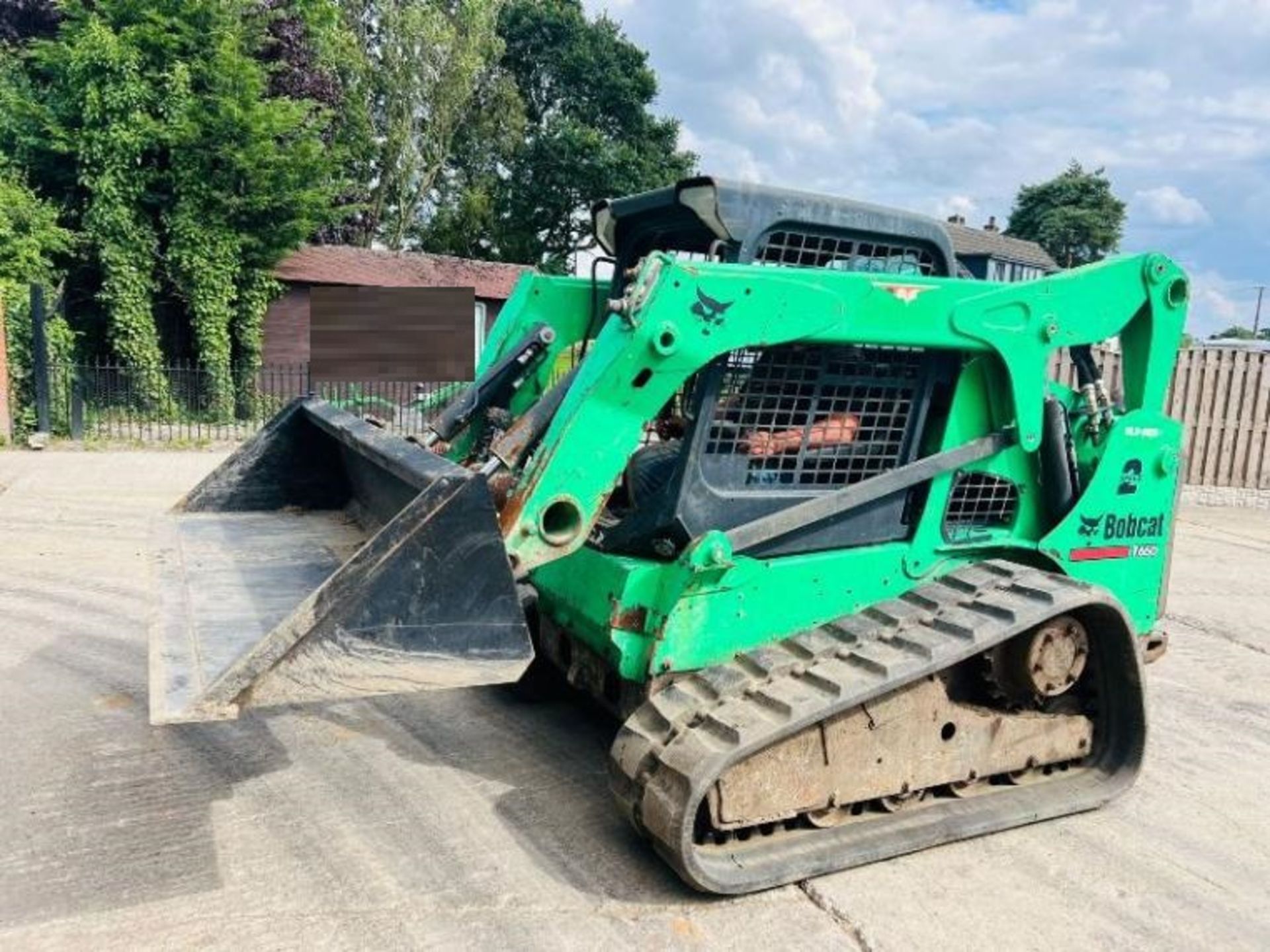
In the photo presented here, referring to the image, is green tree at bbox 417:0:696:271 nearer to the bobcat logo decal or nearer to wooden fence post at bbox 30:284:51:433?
wooden fence post at bbox 30:284:51:433

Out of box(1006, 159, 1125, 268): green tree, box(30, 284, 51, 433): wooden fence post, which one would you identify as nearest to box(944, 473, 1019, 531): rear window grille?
box(30, 284, 51, 433): wooden fence post

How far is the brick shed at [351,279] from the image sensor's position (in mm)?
19844

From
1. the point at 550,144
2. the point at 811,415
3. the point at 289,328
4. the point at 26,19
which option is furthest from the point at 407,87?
the point at 811,415

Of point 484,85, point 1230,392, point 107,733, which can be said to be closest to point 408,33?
point 484,85

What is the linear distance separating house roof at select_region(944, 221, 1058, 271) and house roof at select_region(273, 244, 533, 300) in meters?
15.2

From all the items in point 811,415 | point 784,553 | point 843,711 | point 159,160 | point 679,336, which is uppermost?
point 159,160

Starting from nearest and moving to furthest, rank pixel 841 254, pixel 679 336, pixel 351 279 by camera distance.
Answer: pixel 679 336, pixel 841 254, pixel 351 279

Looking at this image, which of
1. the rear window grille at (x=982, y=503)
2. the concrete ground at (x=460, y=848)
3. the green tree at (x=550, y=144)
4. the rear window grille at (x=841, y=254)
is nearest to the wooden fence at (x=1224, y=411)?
the concrete ground at (x=460, y=848)

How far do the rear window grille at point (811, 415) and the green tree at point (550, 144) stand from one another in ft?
83.6

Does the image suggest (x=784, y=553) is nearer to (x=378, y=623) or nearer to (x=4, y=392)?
(x=378, y=623)

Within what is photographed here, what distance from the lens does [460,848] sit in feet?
10.6

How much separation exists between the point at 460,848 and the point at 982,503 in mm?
2237

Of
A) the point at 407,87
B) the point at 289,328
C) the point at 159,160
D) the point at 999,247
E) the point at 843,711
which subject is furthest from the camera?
the point at 999,247

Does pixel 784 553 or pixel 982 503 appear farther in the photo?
pixel 982 503
